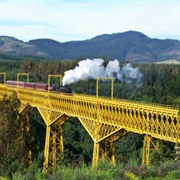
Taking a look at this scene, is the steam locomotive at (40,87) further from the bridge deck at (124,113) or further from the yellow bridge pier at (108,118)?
the bridge deck at (124,113)

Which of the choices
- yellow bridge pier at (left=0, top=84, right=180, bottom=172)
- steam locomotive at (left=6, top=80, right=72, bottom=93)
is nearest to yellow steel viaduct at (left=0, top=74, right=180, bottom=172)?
yellow bridge pier at (left=0, top=84, right=180, bottom=172)

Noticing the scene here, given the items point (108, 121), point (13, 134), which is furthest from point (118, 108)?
point (13, 134)

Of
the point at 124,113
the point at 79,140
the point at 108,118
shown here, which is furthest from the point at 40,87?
the point at 79,140

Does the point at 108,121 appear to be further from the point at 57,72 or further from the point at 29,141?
the point at 57,72

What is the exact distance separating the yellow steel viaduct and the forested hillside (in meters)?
1.59

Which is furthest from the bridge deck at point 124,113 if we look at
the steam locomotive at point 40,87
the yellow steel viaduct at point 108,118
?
the steam locomotive at point 40,87

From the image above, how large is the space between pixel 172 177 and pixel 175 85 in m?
80.1

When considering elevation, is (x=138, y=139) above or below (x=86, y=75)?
below

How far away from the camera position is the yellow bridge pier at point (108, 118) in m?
28.2

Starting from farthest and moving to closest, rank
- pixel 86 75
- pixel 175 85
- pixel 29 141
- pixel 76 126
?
pixel 175 85 < pixel 76 126 < pixel 86 75 < pixel 29 141

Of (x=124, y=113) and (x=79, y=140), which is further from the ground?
(x=124, y=113)

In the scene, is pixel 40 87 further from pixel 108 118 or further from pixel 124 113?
pixel 124 113

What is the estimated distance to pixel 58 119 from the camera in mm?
43844

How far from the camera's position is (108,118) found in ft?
110
